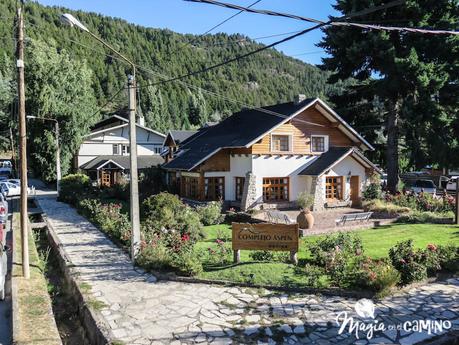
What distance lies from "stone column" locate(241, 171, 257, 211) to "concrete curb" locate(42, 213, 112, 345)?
11.9 m

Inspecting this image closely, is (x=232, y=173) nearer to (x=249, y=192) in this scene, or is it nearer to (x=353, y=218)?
(x=249, y=192)

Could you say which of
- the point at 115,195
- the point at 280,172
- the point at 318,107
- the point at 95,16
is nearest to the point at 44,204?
the point at 115,195

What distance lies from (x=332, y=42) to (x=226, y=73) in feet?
532

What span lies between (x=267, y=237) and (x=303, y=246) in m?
3.36

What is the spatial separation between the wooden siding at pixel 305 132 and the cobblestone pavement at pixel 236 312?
49.1ft

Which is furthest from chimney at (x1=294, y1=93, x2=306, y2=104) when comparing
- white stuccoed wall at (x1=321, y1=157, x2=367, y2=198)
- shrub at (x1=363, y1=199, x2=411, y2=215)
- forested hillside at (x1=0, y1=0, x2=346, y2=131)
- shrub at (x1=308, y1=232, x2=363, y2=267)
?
forested hillside at (x1=0, y1=0, x2=346, y2=131)

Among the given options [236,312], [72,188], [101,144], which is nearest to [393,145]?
[72,188]

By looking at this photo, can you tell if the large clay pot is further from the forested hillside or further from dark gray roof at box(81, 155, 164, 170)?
the forested hillside

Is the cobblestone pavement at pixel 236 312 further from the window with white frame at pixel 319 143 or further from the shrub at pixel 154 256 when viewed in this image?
the window with white frame at pixel 319 143

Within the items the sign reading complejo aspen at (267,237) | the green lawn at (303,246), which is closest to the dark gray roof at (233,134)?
the green lawn at (303,246)

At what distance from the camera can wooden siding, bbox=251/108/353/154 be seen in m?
24.4

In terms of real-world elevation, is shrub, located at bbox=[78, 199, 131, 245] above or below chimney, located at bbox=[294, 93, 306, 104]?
below

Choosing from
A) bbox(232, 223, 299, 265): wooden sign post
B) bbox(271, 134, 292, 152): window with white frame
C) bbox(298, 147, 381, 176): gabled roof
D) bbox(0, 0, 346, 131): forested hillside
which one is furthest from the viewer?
bbox(0, 0, 346, 131): forested hillside

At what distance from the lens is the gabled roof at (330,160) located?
2433cm
